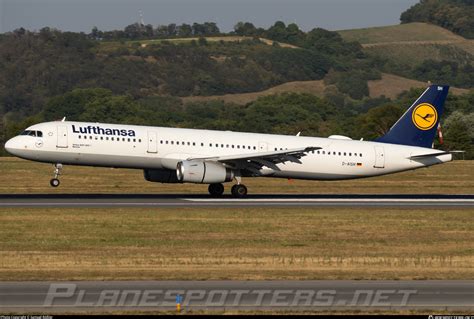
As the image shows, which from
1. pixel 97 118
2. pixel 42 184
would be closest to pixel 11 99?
pixel 97 118

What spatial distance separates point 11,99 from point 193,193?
118 meters

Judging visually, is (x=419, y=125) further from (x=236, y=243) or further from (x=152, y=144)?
(x=236, y=243)

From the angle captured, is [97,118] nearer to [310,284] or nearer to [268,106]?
[268,106]

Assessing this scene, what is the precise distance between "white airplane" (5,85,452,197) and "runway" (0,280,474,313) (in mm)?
23555

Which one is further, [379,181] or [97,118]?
[97,118]

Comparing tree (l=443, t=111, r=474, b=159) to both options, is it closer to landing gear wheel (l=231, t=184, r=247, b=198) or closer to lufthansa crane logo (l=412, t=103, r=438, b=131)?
lufthansa crane logo (l=412, t=103, r=438, b=131)

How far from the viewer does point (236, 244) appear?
109ft

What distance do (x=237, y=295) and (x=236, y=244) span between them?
999cm

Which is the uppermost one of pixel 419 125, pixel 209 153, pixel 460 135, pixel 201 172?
pixel 419 125

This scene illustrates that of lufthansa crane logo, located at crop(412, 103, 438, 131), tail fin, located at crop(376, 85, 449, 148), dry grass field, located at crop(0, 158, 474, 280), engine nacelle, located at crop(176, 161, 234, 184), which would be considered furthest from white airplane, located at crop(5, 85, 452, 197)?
dry grass field, located at crop(0, 158, 474, 280)

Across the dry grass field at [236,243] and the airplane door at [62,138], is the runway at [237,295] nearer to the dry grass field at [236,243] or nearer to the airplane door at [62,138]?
the dry grass field at [236,243]

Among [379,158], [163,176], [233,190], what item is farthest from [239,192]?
[379,158]

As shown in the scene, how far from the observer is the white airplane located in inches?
1946

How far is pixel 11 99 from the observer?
16700 centimetres
